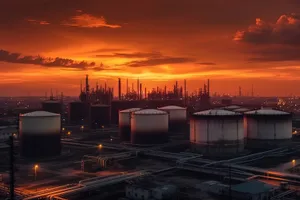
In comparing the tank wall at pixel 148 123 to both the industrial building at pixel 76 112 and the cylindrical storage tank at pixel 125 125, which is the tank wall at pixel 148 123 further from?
the industrial building at pixel 76 112

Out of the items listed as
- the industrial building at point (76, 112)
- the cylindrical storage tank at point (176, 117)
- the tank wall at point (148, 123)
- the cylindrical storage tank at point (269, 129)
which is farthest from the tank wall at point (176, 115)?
the industrial building at point (76, 112)

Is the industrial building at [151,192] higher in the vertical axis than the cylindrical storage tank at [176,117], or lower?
lower

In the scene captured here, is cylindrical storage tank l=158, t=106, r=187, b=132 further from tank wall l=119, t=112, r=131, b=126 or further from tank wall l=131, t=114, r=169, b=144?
tank wall l=131, t=114, r=169, b=144

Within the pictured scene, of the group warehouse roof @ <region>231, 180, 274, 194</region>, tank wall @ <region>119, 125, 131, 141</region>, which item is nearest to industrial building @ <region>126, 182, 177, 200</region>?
warehouse roof @ <region>231, 180, 274, 194</region>

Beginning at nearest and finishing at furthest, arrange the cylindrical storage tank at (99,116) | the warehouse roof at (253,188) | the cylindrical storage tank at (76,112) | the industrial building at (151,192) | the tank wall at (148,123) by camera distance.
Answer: the warehouse roof at (253,188)
the industrial building at (151,192)
the tank wall at (148,123)
the cylindrical storage tank at (99,116)
the cylindrical storage tank at (76,112)

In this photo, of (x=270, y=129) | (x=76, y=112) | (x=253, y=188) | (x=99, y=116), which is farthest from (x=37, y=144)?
(x=76, y=112)

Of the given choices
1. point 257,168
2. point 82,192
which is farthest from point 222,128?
point 82,192
